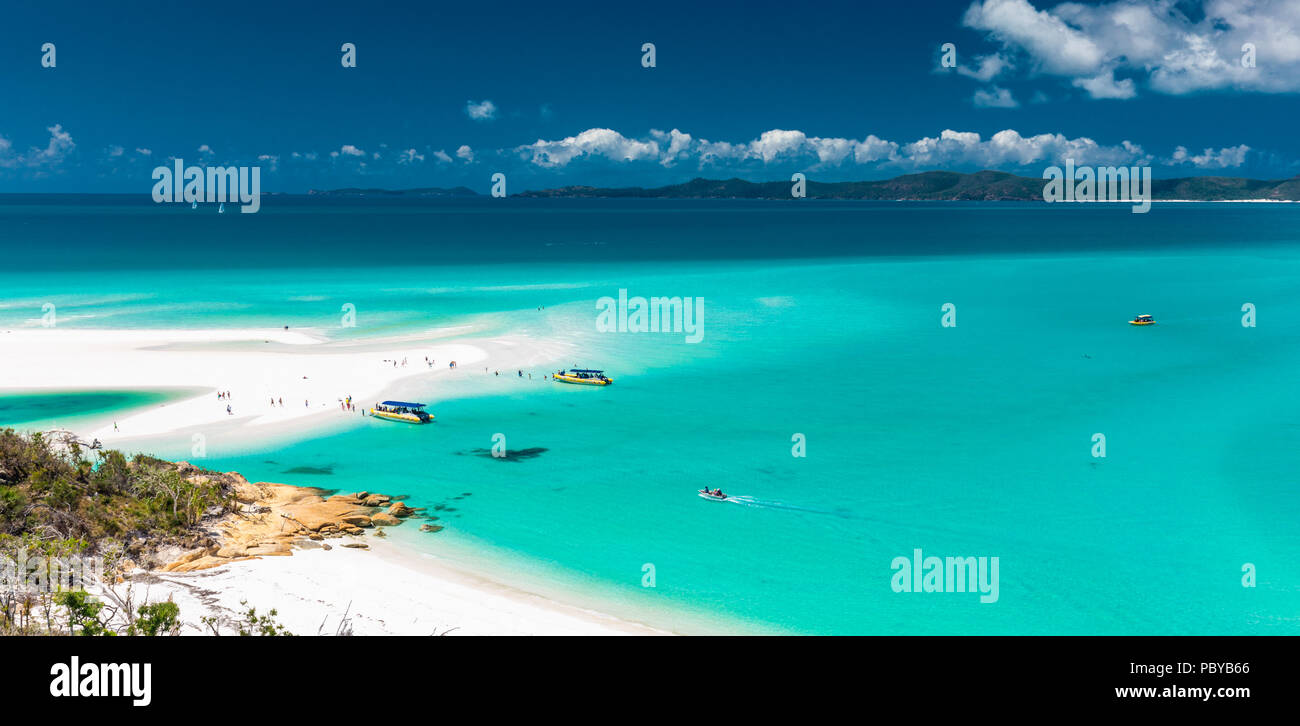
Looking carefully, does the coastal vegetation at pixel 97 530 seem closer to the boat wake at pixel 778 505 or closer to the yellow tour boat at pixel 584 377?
the boat wake at pixel 778 505

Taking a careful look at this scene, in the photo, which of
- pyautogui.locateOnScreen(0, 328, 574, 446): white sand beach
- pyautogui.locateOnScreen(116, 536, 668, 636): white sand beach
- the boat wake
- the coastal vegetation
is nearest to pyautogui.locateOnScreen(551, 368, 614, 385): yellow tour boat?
pyautogui.locateOnScreen(0, 328, 574, 446): white sand beach

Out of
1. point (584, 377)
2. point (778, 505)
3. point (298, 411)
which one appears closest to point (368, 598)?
point (778, 505)

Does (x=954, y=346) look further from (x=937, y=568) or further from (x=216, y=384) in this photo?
(x=216, y=384)

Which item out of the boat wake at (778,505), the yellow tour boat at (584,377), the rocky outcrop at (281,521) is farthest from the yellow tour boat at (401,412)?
the boat wake at (778,505)

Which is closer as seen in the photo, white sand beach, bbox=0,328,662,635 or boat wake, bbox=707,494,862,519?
white sand beach, bbox=0,328,662,635

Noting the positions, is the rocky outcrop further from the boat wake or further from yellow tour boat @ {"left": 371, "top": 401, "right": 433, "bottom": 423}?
the boat wake

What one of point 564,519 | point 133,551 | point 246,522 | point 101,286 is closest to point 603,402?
point 564,519
